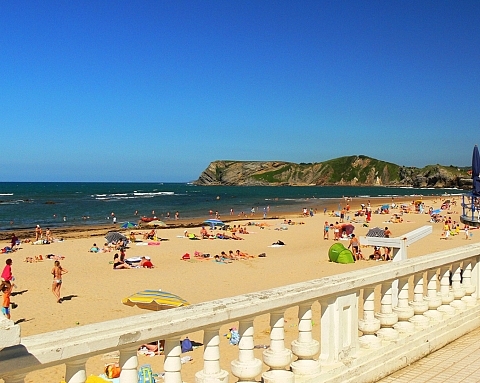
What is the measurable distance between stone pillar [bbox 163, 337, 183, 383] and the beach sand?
14.9 feet

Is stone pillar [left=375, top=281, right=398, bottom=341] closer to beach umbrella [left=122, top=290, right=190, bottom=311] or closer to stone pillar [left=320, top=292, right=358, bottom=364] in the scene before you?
stone pillar [left=320, top=292, right=358, bottom=364]

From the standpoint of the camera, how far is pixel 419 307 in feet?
15.6

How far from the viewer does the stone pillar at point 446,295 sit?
17.1ft

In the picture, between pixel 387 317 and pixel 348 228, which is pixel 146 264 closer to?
pixel 348 228

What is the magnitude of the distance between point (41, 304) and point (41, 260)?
9.29 m

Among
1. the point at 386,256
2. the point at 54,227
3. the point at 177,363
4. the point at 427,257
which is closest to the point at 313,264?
the point at 386,256

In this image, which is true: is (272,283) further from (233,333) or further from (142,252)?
(142,252)

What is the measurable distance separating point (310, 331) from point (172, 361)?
1.11 meters

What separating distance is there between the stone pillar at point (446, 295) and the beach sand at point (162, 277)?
10.9 ft

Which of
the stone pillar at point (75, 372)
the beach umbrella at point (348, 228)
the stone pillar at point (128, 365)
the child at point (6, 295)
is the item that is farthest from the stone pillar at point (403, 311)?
the beach umbrella at point (348, 228)

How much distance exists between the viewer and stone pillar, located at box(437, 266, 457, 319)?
17.1ft

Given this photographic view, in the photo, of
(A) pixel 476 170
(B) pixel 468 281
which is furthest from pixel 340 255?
(B) pixel 468 281

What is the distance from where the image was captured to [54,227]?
42344 millimetres

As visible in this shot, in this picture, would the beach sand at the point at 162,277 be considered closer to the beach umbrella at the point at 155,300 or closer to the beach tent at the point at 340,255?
the beach tent at the point at 340,255
